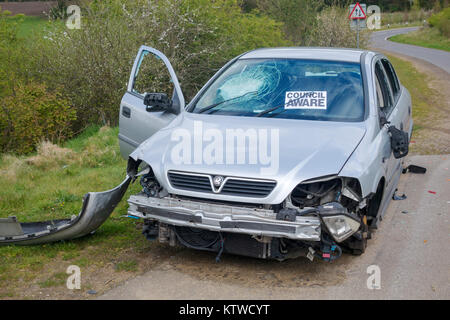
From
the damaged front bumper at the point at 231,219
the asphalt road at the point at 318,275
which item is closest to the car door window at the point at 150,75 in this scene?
the asphalt road at the point at 318,275

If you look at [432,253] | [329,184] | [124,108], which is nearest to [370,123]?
[329,184]

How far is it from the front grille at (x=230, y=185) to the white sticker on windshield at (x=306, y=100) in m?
1.36

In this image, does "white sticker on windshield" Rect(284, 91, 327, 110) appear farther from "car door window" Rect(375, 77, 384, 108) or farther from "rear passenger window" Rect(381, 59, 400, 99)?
"rear passenger window" Rect(381, 59, 400, 99)

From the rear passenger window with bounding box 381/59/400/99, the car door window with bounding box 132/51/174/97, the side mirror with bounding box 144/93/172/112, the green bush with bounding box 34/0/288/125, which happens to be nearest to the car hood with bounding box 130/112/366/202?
the side mirror with bounding box 144/93/172/112

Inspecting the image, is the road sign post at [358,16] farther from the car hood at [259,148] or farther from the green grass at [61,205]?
the car hood at [259,148]

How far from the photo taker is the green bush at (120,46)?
40.8 ft

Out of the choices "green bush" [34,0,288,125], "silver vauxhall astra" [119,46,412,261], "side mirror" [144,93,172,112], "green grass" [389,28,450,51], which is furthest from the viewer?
"green grass" [389,28,450,51]

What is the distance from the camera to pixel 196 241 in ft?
16.1

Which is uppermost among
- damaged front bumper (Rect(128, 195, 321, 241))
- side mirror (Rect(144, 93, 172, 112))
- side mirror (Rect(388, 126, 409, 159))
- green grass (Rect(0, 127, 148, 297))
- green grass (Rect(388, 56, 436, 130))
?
side mirror (Rect(144, 93, 172, 112))

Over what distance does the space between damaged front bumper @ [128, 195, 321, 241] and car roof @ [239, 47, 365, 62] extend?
240 centimetres

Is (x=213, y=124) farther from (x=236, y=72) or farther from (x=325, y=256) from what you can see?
(x=325, y=256)

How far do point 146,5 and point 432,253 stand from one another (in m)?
10.1

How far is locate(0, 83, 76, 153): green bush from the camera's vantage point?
11188 mm

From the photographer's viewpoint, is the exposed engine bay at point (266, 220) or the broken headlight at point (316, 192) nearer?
the exposed engine bay at point (266, 220)
